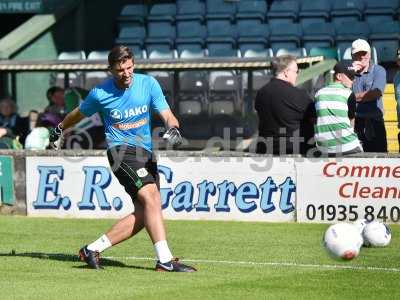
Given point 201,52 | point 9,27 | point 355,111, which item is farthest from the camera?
point 9,27

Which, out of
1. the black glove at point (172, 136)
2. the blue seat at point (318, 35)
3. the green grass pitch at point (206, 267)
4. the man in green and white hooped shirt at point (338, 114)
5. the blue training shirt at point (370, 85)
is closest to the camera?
the green grass pitch at point (206, 267)

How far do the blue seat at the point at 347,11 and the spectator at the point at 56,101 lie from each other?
19.1 feet

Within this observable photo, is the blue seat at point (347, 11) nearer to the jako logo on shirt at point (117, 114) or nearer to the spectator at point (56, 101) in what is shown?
the spectator at point (56, 101)

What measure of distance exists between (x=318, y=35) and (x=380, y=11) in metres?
1.28

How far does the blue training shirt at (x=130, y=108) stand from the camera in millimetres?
10648

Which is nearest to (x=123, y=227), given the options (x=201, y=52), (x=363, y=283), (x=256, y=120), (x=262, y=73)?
(x=363, y=283)

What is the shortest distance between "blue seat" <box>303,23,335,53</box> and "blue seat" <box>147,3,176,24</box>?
295 centimetres

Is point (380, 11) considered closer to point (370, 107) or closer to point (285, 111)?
point (370, 107)

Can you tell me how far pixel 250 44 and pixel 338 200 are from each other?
819cm

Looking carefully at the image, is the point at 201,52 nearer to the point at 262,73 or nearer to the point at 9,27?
the point at 262,73

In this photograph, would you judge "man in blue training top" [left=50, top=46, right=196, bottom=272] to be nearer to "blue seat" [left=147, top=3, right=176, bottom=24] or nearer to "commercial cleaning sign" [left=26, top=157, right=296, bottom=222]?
"commercial cleaning sign" [left=26, top=157, right=296, bottom=222]

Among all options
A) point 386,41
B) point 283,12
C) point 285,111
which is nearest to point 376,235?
point 285,111

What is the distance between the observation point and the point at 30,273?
408 inches

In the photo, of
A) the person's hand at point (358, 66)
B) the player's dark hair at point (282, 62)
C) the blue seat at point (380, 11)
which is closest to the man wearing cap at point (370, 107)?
the person's hand at point (358, 66)
